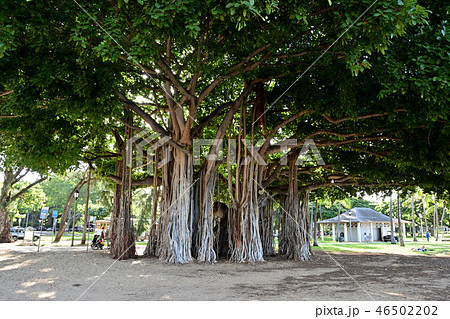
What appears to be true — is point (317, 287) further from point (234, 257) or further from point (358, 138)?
point (358, 138)

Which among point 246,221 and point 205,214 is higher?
point 205,214

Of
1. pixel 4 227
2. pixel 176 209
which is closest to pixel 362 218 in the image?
pixel 176 209

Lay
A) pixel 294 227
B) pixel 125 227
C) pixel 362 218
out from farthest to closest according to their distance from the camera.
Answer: pixel 362 218
pixel 294 227
pixel 125 227

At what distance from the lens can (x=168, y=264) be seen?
8.12 meters

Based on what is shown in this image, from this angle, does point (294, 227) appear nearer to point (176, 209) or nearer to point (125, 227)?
point (176, 209)

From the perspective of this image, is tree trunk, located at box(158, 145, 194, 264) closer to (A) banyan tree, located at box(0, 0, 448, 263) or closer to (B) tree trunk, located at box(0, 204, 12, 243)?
(A) banyan tree, located at box(0, 0, 448, 263)

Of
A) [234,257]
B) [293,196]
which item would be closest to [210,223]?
[234,257]

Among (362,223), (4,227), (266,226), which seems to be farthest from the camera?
(362,223)

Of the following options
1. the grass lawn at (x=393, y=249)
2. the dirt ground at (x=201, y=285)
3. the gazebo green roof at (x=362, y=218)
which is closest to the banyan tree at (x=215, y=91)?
the dirt ground at (x=201, y=285)

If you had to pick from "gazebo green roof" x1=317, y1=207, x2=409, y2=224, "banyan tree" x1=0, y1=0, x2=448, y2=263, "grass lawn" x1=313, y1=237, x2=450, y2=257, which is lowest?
"grass lawn" x1=313, y1=237, x2=450, y2=257

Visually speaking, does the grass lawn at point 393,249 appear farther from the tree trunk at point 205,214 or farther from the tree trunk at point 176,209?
the tree trunk at point 176,209

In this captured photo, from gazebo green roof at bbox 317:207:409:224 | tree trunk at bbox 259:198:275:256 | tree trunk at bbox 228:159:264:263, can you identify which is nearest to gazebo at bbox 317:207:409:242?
gazebo green roof at bbox 317:207:409:224

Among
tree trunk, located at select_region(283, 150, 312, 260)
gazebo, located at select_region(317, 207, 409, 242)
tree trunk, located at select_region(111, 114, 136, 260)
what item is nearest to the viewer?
tree trunk, located at select_region(111, 114, 136, 260)

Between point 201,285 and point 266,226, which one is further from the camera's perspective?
point 266,226
